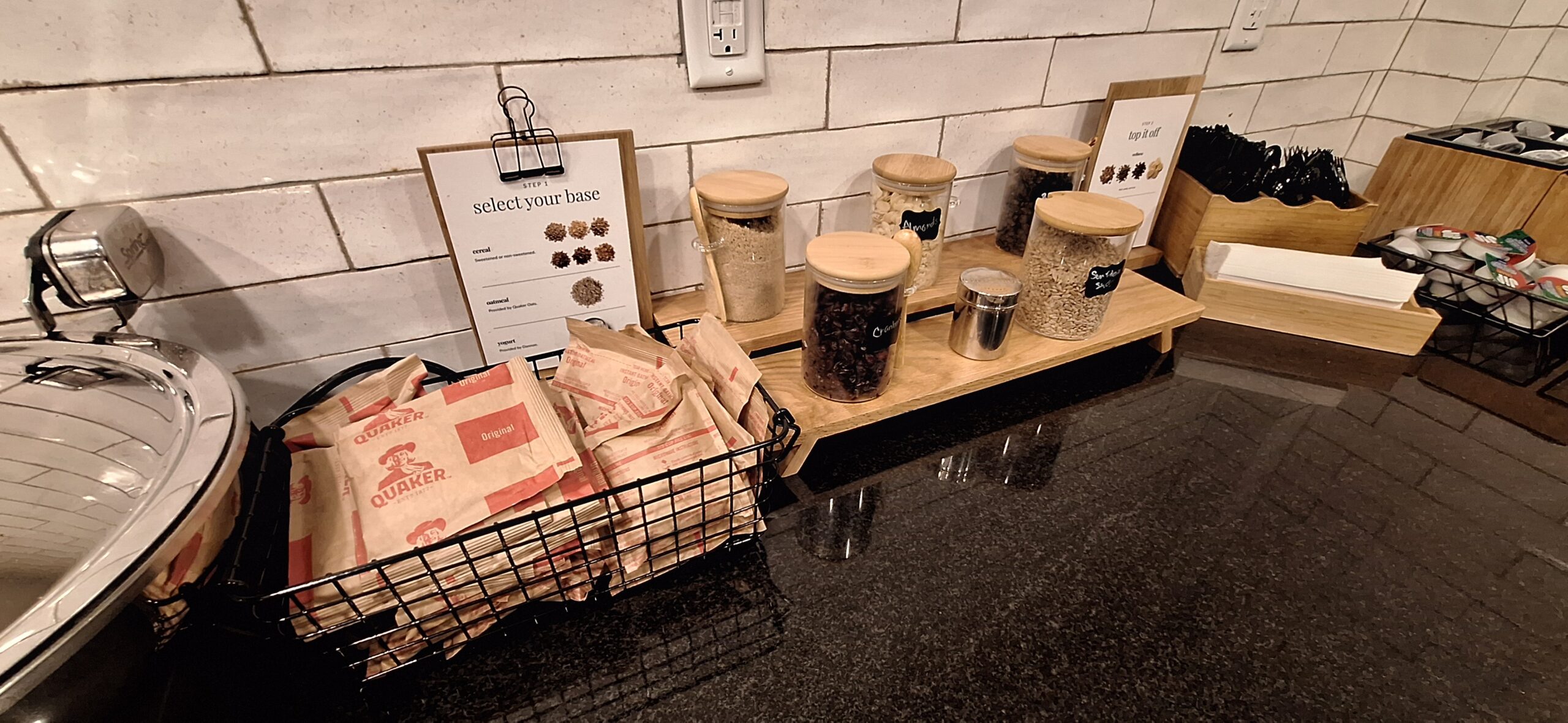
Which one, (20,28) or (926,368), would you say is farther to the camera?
(926,368)

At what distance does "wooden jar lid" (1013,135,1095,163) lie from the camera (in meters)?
0.88

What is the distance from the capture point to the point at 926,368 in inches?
30.8

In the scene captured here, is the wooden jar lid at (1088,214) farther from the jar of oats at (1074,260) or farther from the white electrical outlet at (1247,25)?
the white electrical outlet at (1247,25)

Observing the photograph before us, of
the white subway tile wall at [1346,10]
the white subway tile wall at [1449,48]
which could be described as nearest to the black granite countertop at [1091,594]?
the white subway tile wall at [1346,10]

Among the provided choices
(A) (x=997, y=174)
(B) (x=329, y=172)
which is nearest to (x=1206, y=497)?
(A) (x=997, y=174)

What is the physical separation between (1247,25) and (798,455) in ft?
3.50

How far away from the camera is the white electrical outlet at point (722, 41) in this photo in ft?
2.26

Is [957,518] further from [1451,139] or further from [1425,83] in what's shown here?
[1425,83]

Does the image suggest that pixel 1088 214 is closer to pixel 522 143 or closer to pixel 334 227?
pixel 522 143

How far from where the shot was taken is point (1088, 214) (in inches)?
29.6

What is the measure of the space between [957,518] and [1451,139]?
1256 millimetres

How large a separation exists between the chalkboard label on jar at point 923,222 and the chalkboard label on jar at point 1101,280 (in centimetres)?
20

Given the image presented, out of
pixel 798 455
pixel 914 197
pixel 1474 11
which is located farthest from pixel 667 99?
pixel 1474 11

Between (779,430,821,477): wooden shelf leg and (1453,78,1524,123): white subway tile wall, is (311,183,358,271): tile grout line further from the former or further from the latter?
(1453,78,1524,123): white subway tile wall
